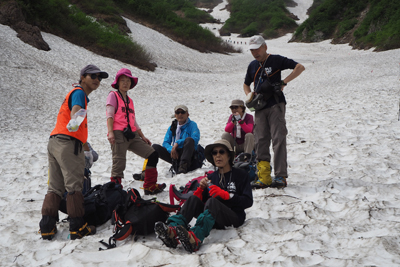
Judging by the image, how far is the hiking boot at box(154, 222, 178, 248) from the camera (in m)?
2.96

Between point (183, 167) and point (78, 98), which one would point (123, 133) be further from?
point (183, 167)

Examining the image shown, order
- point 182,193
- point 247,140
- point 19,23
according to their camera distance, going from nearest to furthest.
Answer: point 182,193, point 247,140, point 19,23

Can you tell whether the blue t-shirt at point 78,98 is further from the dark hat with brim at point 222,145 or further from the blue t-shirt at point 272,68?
the blue t-shirt at point 272,68

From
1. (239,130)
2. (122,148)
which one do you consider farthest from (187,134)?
(122,148)

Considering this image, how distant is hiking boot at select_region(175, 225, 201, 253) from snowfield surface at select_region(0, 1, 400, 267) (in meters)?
0.06

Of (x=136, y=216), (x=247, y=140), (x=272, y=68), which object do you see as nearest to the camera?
(x=136, y=216)

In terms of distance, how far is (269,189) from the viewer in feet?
15.2

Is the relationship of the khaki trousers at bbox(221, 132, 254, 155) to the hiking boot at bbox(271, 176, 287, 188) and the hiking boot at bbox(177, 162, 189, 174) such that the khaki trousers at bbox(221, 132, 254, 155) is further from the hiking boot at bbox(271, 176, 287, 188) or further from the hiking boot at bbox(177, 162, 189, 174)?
the hiking boot at bbox(271, 176, 287, 188)

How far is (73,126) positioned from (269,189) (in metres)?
2.69

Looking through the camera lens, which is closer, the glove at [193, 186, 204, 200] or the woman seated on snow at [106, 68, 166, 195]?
the glove at [193, 186, 204, 200]

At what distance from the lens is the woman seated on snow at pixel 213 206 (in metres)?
3.00

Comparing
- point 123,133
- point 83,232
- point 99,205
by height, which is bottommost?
point 83,232

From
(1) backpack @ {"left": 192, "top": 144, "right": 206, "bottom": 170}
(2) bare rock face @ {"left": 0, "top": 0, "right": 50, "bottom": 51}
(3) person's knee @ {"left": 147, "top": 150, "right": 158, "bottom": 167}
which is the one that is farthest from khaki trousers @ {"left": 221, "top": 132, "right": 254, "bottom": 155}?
(2) bare rock face @ {"left": 0, "top": 0, "right": 50, "bottom": 51}

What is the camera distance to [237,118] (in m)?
5.81
